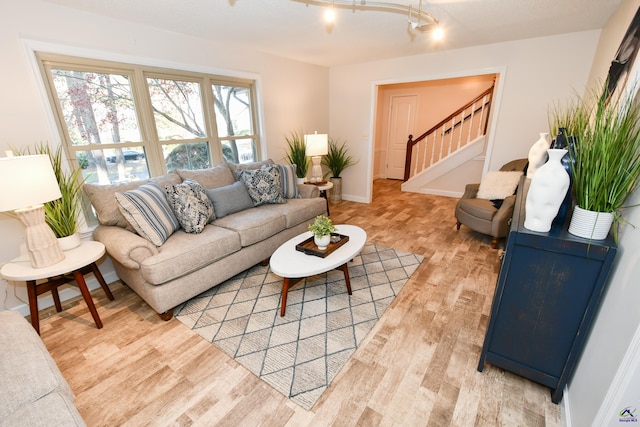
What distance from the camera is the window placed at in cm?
229

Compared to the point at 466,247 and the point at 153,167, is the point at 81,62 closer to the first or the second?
the point at 153,167

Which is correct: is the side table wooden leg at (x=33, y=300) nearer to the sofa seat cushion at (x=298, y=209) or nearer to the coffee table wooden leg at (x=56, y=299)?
the coffee table wooden leg at (x=56, y=299)

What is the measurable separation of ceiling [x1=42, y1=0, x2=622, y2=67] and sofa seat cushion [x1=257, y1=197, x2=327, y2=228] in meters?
1.82

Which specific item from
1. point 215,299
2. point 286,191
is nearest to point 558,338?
point 215,299

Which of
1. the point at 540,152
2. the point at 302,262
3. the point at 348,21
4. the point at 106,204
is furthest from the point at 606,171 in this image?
the point at 106,204

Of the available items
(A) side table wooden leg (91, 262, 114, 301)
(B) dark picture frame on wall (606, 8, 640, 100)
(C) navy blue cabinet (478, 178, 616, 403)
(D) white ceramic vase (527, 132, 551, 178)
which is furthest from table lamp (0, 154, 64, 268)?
(B) dark picture frame on wall (606, 8, 640, 100)

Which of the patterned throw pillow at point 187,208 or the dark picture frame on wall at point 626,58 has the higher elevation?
the dark picture frame on wall at point 626,58

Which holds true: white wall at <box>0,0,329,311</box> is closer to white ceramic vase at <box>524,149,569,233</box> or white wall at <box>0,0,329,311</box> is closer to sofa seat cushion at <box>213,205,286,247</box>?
sofa seat cushion at <box>213,205,286,247</box>

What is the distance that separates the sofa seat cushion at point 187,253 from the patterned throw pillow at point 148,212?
0.10 metres

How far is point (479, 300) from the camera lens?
2234 millimetres

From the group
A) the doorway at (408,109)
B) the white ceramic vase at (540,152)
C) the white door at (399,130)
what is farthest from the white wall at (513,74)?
the white door at (399,130)

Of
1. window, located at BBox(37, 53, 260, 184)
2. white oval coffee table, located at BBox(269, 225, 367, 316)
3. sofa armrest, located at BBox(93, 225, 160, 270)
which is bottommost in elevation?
white oval coffee table, located at BBox(269, 225, 367, 316)

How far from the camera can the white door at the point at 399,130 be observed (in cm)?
636

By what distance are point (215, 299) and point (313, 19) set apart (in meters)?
2.66
